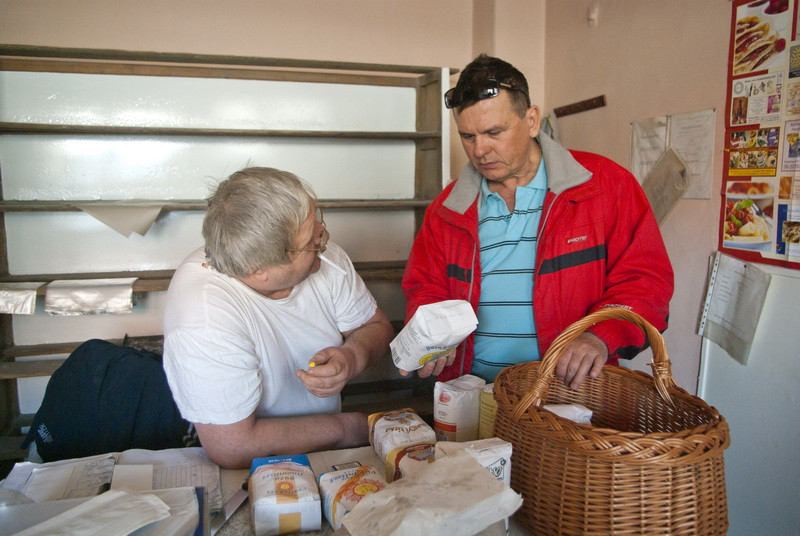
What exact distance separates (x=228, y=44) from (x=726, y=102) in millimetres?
2658

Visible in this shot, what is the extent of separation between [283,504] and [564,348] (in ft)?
1.74

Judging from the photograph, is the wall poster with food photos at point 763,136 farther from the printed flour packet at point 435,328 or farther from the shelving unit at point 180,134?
the shelving unit at point 180,134

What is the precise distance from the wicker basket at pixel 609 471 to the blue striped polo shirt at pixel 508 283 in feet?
2.10

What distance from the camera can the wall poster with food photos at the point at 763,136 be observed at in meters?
1.77

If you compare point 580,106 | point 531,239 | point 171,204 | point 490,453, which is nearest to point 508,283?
point 531,239

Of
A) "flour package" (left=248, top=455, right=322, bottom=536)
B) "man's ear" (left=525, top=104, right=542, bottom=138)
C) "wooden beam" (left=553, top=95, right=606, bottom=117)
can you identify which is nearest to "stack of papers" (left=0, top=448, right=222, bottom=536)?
"flour package" (left=248, top=455, right=322, bottom=536)

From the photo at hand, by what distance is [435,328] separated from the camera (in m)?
1.15

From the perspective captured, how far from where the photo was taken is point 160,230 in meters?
3.15

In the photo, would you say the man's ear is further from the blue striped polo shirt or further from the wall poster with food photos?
the wall poster with food photos

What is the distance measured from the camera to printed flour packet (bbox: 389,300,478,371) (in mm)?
1148

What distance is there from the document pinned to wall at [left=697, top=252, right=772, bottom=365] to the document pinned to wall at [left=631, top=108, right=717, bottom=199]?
29 cm

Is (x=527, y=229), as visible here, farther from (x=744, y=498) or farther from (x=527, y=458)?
(x=744, y=498)

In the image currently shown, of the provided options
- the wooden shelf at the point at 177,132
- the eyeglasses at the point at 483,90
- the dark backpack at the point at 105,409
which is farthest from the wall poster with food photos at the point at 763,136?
the dark backpack at the point at 105,409

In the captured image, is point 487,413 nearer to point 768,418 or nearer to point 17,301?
point 768,418
